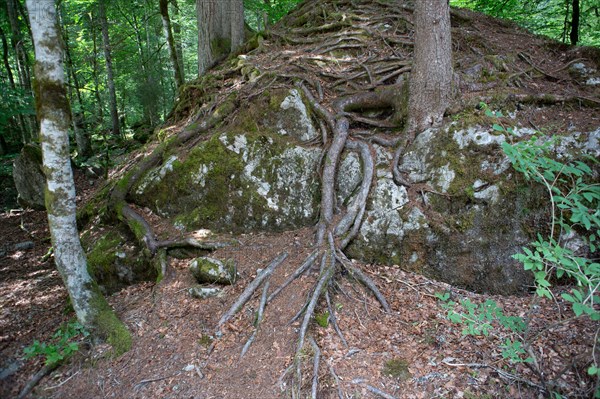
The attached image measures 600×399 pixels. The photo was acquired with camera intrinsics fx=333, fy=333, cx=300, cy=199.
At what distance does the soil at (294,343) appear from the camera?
3410 mm

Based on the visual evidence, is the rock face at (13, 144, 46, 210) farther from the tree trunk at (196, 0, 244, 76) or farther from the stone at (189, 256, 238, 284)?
the stone at (189, 256, 238, 284)

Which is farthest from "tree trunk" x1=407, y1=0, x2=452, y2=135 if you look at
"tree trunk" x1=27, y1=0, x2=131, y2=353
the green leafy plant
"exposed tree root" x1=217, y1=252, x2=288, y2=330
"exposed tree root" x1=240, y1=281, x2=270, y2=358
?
"tree trunk" x1=27, y1=0, x2=131, y2=353

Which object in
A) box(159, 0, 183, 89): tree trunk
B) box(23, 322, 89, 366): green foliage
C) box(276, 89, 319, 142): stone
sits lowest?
box(23, 322, 89, 366): green foliage

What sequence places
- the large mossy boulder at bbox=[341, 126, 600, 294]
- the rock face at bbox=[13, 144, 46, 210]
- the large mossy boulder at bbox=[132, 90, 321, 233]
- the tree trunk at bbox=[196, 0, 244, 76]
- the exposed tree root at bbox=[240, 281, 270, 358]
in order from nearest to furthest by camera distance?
the exposed tree root at bbox=[240, 281, 270, 358]
the large mossy boulder at bbox=[341, 126, 600, 294]
the large mossy boulder at bbox=[132, 90, 321, 233]
the tree trunk at bbox=[196, 0, 244, 76]
the rock face at bbox=[13, 144, 46, 210]

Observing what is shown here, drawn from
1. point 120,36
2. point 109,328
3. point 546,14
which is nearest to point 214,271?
point 109,328

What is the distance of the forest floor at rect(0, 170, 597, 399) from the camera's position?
135 inches

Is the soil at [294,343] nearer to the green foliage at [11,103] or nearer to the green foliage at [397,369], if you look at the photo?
the green foliage at [397,369]

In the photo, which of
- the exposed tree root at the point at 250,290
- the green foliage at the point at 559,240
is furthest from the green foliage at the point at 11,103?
the green foliage at the point at 559,240

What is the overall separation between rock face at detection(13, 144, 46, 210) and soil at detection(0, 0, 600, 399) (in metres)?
4.67

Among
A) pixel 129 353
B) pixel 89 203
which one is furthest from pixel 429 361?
pixel 89 203

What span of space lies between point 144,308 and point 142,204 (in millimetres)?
2239

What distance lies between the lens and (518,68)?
6188 mm

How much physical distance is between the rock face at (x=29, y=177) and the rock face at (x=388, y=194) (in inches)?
200

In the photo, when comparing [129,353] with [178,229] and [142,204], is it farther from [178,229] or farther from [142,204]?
[142,204]
